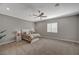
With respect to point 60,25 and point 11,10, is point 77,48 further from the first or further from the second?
point 11,10

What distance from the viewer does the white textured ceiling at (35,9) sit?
124 centimetres

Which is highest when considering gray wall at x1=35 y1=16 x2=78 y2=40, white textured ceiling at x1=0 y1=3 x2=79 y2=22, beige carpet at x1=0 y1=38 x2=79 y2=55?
white textured ceiling at x1=0 y1=3 x2=79 y2=22

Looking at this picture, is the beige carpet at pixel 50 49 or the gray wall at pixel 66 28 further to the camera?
the beige carpet at pixel 50 49

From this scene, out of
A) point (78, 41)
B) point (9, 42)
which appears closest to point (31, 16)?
point (9, 42)

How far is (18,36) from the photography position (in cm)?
151

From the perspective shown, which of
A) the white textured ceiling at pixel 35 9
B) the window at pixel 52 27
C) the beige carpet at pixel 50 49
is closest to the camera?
the white textured ceiling at pixel 35 9

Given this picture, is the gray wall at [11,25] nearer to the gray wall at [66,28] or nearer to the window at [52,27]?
the gray wall at [66,28]

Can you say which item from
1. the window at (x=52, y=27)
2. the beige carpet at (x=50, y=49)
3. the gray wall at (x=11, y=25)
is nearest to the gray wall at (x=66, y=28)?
the window at (x=52, y=27)

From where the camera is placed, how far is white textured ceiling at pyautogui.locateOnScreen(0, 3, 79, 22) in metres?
1.24

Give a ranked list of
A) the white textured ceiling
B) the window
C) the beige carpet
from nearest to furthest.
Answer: the white textured ceiling, the window, the beige carpet

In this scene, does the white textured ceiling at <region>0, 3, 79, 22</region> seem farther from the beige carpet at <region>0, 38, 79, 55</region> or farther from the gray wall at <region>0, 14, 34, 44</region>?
the beige carpet at <region>0, 38, 79, 55</region>

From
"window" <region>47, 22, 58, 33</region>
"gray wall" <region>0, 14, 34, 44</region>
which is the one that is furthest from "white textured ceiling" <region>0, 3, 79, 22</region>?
"window" <region>47, 22, 58, 33</region>

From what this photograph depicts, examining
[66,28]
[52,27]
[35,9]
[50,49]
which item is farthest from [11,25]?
[66,28]

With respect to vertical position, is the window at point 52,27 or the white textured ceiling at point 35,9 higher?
the white textured ceiling at point 35,9
